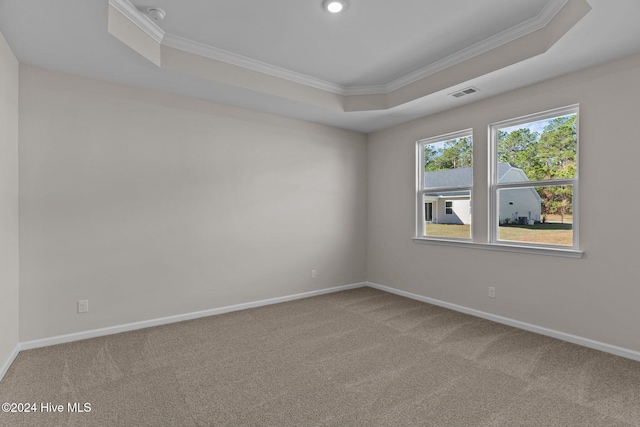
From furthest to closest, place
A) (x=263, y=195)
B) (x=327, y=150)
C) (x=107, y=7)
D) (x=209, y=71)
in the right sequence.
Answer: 1. (x=327, y=150)
2. (x=263, y=195)
3. (x=209, y=71)
4. (x=107, y=7)

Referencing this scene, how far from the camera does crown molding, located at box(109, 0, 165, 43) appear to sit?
2439mm

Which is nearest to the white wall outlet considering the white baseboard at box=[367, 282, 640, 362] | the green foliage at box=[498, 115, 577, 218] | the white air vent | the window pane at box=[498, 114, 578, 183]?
the white baseboard at box=[367, 282, 640, 362]

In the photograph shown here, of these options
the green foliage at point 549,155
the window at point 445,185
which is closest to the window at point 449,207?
the window at point 445,185

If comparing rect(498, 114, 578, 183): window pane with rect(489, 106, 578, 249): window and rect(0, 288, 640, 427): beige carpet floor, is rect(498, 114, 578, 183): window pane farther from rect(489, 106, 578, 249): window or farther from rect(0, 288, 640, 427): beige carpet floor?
rect(0, 288, 640, 427): beige carpet floor

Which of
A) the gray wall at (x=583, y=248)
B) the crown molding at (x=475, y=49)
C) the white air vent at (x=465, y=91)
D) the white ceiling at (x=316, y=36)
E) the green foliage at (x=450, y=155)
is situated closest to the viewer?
the white ceiling at (x=316, y=36)

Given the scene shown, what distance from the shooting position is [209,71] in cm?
323

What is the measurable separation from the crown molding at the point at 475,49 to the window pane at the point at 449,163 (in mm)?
1027

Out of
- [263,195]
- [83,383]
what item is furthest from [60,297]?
[263,195]

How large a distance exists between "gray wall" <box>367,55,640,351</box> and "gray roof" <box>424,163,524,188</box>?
17 centimetres

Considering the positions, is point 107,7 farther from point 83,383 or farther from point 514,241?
point 514,241

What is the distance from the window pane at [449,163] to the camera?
4066 millimetres

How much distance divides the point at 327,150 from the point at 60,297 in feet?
12.0

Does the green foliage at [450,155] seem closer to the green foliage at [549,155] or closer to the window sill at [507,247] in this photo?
the green foliage at [549,155]

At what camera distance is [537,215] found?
134 inches
